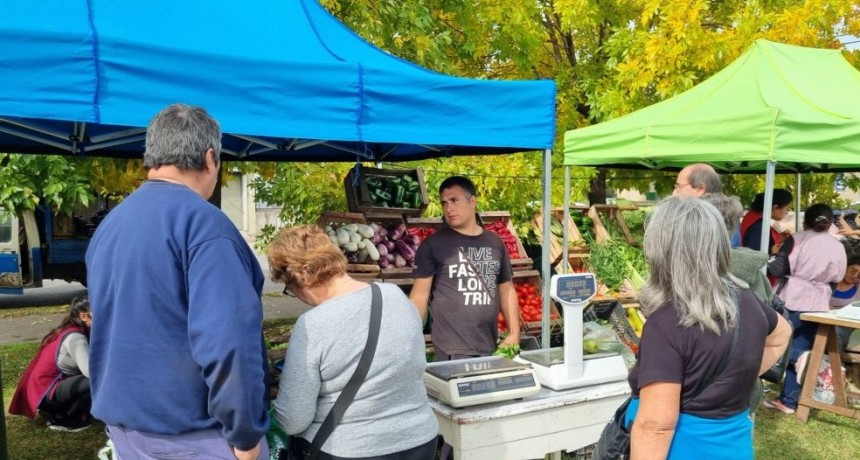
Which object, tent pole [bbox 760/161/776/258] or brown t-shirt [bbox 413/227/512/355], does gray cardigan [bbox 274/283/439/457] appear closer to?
brown t-shirt [bbox 413/227/512/355]

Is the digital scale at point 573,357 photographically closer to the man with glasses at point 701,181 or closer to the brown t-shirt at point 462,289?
the brown t-shirt at point 462,289

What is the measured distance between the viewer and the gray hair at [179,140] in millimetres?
2076

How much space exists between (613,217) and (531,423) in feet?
16.1

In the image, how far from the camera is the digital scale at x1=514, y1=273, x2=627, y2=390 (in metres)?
3.15

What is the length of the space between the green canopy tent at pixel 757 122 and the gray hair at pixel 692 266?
11.3 feet

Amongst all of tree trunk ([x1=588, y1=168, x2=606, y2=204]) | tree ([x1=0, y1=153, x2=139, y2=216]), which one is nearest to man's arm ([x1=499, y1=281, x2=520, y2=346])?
tree ([x1=0, y1=153, x2=139, y2=216])

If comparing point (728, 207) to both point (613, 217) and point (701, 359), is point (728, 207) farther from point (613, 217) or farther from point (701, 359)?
point (613, 217)

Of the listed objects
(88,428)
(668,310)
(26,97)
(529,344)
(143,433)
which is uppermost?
(26,97)

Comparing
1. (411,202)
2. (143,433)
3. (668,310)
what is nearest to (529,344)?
(411,202)

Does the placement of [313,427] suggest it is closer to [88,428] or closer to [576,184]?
[88,428]

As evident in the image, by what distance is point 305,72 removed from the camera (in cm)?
312

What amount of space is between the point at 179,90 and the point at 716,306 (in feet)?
7.32

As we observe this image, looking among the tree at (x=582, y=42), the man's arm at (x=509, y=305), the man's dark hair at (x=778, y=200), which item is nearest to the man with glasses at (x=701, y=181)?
the man's arm at (x=509, y=305)

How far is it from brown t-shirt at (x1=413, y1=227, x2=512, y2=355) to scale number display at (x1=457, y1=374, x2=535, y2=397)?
0.84 meters
